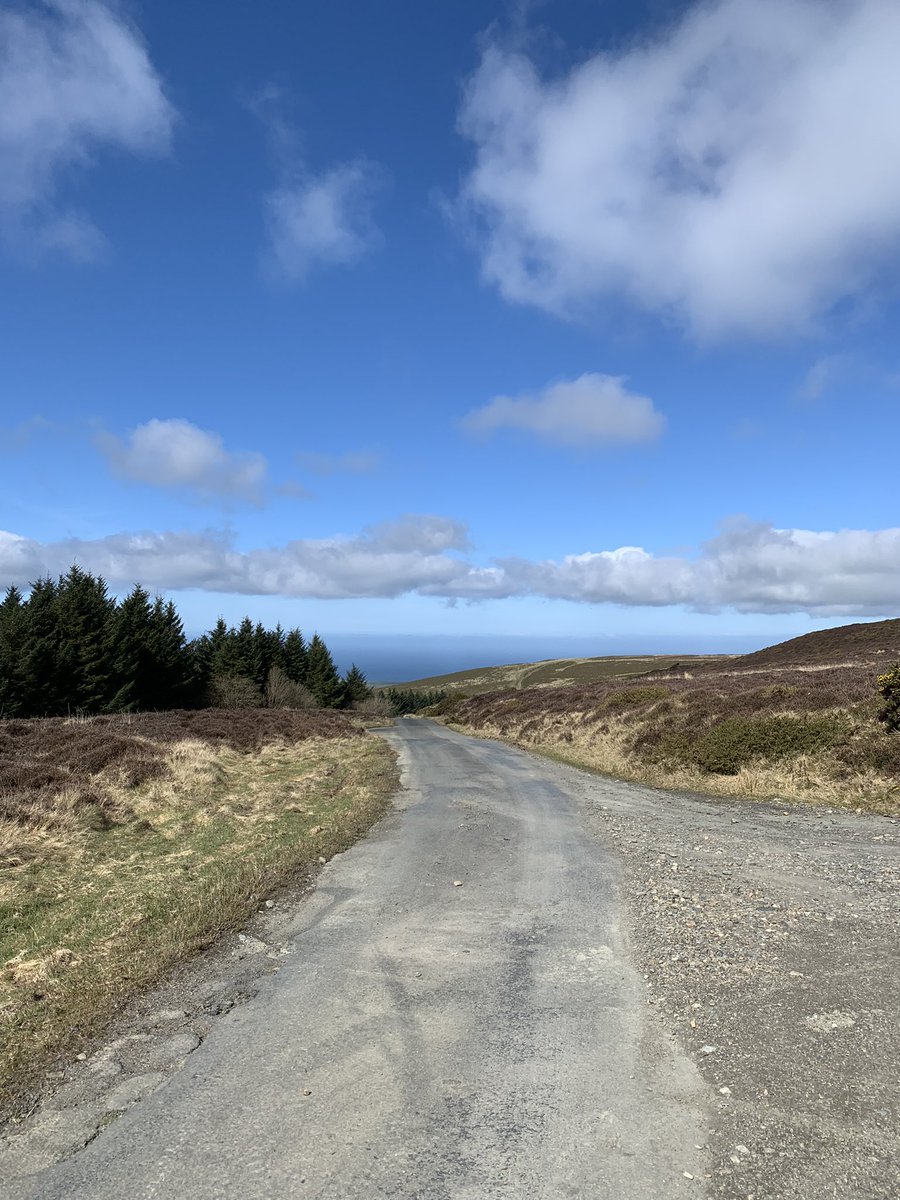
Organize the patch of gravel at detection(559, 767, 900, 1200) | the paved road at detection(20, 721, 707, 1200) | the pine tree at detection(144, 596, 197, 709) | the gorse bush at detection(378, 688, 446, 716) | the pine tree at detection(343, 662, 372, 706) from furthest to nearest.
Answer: the gorse bush at detection(378, 688, 446, 716), the pine tree at detection(343, 662, 372, 706), the pine tree at detection(144, 596, 197, 709), the patch of gravel at detection(559, 767, 900, 1200), the paved road at detection(20, 721, 707, 1200)

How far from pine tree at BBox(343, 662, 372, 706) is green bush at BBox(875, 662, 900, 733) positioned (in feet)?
252

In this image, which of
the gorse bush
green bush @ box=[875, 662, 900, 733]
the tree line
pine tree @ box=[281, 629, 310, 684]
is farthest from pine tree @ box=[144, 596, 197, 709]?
green bush @ box=[875, 662, 900, 733]

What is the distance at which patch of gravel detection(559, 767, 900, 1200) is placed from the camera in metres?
4.00

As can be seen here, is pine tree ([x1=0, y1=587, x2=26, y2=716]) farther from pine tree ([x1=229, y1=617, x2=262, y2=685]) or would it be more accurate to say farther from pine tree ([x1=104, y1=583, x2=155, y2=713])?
pine tree ([x1=229, y1=617, x2=262, y2=685])

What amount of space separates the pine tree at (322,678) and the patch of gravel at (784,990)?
75.7 meters


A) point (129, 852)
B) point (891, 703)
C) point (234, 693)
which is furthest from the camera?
point (234, 693)

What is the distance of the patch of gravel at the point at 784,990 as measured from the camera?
400cm

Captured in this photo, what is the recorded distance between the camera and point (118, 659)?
184 ft

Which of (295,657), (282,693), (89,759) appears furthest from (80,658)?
(89,759)

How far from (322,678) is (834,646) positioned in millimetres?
58969

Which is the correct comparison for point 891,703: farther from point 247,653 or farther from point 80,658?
point 247,653

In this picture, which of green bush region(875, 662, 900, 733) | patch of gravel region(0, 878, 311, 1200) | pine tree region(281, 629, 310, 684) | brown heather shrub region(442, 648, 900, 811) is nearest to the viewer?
patch of gravel region(0, 878, 311, 1200)

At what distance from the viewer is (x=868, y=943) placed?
7.05 meters

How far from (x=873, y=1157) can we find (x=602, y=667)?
11744 centimetres
